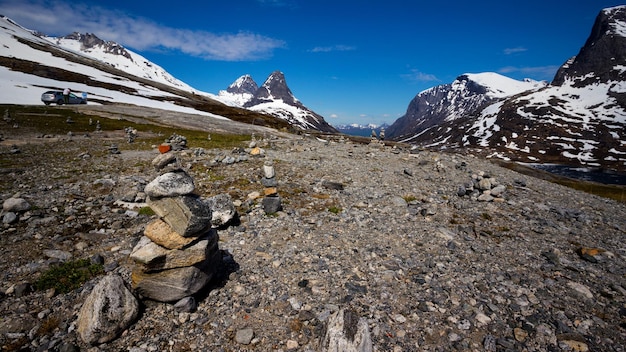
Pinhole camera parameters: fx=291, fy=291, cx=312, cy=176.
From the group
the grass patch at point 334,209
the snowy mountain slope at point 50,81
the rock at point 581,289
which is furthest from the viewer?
the snowy mountain slope at point 50,81

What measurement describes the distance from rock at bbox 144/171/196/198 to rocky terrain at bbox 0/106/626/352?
2986mm

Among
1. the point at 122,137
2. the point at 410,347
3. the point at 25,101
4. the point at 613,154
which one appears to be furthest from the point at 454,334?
the point at 613,154

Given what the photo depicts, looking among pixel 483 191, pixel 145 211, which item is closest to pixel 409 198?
pixel 483 191

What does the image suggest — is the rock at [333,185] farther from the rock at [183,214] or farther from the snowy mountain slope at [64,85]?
the snowy mountain slope at [64,85]

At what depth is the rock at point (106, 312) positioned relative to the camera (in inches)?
266

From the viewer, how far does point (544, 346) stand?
7008mm

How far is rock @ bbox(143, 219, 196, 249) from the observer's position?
7906mm

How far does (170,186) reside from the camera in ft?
26.7

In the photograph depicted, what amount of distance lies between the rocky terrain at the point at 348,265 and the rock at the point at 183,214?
212 cm

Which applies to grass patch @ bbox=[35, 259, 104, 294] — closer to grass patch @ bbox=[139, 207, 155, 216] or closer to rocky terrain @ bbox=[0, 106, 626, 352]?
rocky terrain @ bbox=[0, 106, 626, 352]

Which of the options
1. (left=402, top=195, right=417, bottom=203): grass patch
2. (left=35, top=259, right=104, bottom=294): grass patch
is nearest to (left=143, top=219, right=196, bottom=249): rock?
(left=35, top=259, right=104, bottom=294): grass patch

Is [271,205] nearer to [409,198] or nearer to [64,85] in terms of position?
[409,198]

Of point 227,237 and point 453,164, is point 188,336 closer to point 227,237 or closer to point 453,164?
point 227,237

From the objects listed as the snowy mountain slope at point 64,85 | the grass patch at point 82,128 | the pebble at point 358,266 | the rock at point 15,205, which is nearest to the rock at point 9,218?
the pebble at point 358,266
